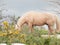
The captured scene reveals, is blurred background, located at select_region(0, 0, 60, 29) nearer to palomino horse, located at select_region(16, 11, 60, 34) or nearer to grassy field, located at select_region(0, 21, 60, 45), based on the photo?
palomino horse, located at select_region(16, 11, 60, 34)

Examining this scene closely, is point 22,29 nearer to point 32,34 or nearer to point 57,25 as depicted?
point 32,34

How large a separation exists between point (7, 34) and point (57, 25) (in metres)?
0.66

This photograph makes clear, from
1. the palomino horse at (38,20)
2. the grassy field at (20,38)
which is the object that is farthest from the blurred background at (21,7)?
the grassy field at (20,38)

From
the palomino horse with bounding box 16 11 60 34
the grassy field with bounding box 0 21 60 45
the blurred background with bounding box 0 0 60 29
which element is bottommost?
Answer: the grassy field with bounding box 0 21 60 45

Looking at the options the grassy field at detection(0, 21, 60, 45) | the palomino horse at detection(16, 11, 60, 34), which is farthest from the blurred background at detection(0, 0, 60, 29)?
the grassy field at detection(0, 21, 60, 45)

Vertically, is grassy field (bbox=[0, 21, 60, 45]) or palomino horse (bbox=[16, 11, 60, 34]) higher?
palomino horse (bbox=[16, 11, 60, 34])

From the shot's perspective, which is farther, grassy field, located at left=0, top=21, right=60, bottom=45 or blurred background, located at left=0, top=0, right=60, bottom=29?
blurred background, located at left=0, top=0, right=60, bottom=29

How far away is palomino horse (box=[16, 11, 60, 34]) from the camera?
12.8 ft

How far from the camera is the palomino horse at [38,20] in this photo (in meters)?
3.90

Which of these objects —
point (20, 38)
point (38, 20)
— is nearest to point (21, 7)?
point (38, 20)

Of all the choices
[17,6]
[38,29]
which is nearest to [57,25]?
[38,29]

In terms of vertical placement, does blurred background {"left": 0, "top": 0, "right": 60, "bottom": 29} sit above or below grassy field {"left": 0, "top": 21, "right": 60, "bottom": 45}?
above

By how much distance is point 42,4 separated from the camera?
4035mm

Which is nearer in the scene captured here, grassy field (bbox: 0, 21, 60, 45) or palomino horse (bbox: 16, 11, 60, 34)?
grassy field (bbox: 0, 21, 60, 45)
